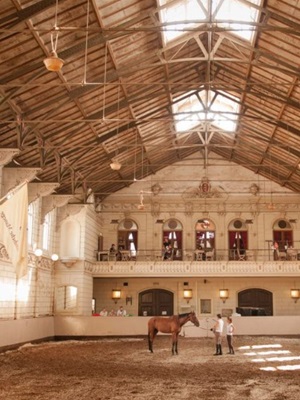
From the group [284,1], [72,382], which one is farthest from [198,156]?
[72,382]

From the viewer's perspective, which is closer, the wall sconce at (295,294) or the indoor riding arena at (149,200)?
the indoor riding arena at (149,200)

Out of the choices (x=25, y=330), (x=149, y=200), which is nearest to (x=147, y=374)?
(x=25, y=330)

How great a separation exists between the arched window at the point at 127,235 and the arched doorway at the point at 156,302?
9.72 feet

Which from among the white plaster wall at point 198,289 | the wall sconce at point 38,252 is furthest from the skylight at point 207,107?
the white plaster wall at point 198,289

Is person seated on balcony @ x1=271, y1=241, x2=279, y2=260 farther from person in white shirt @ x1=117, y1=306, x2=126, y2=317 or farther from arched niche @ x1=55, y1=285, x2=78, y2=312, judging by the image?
arched niche @ x1=55, y1=285, x2=78, y2=312

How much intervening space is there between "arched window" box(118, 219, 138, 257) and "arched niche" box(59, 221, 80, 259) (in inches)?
188

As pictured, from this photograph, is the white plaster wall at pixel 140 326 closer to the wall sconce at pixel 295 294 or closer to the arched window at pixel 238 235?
Result: the wall sconce at pixel 295 294

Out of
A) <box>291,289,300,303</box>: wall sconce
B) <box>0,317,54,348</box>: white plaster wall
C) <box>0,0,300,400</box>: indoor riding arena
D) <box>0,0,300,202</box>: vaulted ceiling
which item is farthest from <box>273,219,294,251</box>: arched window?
<box>0,317,54,348</box>: white plaster wall

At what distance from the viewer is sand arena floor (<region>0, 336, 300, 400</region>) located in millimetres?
10586

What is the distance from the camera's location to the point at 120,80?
1947 cm

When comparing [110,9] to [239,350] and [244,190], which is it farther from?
[244,190]

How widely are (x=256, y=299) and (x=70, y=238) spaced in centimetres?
1187

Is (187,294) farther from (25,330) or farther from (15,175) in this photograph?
(15,175)

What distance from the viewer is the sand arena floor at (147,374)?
34.7 ft
